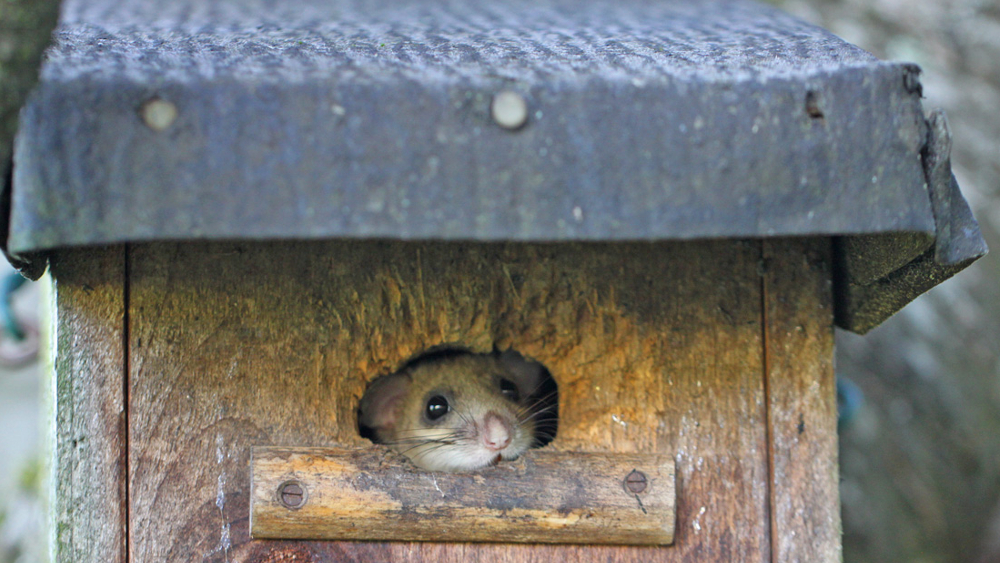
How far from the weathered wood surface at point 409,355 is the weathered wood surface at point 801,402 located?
3 cm

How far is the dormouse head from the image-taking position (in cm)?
246

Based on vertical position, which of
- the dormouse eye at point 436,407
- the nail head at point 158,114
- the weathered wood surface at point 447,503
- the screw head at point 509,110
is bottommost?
the weathered wood surface at point 447,503

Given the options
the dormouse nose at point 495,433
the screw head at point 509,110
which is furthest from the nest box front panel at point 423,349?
the screw head at point 509,110

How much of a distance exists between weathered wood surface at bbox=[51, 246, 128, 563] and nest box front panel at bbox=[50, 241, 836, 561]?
0.03 meters

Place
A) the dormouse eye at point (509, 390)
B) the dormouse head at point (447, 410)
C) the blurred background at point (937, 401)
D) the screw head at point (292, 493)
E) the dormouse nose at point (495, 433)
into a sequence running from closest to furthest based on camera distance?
the screw head at point (292, 493)
the dormouse nose at point (495, 433)
the dormouse head at point (447, 410)
the dormouse eye at point (509, 390)
the blurred background at point (937, 401)

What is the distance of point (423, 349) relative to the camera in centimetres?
192

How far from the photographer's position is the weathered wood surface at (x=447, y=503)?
176 cm

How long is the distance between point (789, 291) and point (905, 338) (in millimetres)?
1813

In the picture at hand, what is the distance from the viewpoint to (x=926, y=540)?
3.16 meters

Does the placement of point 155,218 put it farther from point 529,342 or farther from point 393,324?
point 529,342

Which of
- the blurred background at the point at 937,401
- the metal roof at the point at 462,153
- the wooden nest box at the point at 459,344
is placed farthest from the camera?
the blurred background at the point at 937,401

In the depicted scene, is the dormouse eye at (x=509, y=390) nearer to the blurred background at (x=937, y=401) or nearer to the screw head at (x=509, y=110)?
the blurred background at (x=937, y=401)

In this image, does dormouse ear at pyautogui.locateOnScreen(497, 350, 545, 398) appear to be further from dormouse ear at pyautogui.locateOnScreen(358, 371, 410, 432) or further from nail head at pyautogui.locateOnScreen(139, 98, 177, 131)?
nail head at pyautogui.locateOnScreen(139, 98, 177, 131)

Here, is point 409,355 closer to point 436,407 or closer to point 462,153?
point 436,407
